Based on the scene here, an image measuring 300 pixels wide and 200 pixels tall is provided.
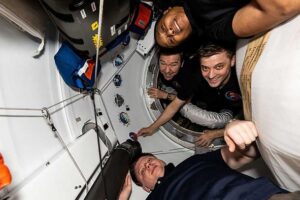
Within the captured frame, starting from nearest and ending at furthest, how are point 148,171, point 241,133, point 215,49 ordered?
point 241,133 → point 215,49 → point 148,171

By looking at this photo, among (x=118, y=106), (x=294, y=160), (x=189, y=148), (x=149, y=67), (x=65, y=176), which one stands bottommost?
(x=189, y=148)

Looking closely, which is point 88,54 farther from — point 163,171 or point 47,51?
point 163,171

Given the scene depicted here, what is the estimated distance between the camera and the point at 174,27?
1.89 metres

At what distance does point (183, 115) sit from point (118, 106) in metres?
0.77

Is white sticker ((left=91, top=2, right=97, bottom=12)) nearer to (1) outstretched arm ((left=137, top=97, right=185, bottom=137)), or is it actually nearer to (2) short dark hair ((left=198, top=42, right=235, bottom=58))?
(2) short dark hair ((left=198, top=42, right=235, bottom=58))

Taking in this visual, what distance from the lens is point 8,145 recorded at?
3.85ft

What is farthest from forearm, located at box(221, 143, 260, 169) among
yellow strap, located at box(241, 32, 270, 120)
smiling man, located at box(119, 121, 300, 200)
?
yellow strap, located at box(241, 32, 270, 120)

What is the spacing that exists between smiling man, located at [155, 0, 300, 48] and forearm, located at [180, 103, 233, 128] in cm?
83

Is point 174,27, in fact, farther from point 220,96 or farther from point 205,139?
point 205,139

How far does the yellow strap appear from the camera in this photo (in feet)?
3.68

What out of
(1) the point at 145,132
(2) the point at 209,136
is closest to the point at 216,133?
(2) the point at 209,136

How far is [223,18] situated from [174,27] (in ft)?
1.89

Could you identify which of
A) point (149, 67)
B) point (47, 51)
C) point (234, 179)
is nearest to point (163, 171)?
point (234, 179)

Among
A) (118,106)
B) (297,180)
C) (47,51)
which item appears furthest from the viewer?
(118,106)
